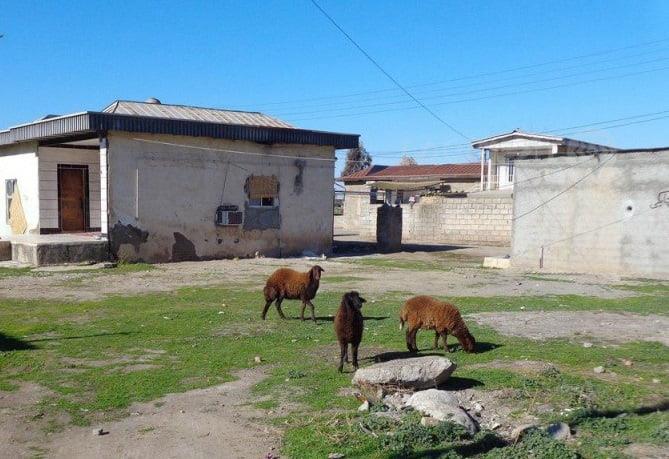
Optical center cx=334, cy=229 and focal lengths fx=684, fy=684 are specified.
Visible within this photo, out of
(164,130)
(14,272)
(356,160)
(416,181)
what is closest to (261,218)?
(164,130)

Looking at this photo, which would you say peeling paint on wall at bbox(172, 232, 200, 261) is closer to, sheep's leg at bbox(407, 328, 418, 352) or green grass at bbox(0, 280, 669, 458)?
green grass at bbox(0, 280, 669, 458)

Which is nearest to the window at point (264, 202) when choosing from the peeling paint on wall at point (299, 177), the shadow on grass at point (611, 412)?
the peeling paint on wall at point (299, 177)

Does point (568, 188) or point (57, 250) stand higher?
point (568, 188)

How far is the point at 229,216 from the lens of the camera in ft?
79.9

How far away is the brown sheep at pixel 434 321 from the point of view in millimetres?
8984

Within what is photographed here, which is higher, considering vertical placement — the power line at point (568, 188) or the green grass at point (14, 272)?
the power line at point (568, 188)

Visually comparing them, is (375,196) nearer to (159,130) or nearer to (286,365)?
(159,130)

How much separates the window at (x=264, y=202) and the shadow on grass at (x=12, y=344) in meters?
15.2

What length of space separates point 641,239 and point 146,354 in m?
16.1

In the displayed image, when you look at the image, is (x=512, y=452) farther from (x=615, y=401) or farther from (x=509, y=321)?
(x=509, y=321)

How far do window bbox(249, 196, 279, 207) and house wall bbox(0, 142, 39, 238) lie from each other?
7.68 metres

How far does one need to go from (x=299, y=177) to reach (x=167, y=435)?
2043 cm

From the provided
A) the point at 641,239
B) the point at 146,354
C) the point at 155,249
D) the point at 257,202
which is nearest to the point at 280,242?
the point at 257,202

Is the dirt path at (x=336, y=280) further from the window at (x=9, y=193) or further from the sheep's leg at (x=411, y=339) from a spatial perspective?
the window at (x=9, y=193)
